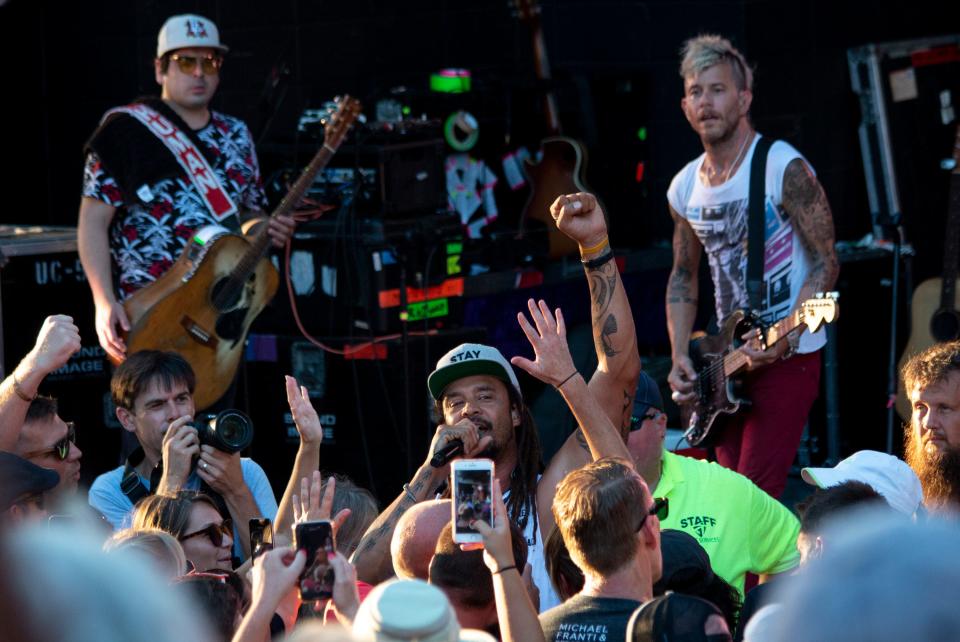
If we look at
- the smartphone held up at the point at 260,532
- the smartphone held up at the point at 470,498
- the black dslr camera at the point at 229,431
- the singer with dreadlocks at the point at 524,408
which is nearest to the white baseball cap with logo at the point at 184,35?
the black dslr camera at the point at 229,431

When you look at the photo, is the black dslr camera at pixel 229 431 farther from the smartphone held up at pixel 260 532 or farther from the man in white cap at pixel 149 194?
the man in white cap at pixel 149 194

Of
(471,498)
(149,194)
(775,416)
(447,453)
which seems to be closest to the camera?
(471,498)

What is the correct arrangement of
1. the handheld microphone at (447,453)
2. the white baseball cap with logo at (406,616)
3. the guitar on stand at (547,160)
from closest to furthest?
the white baseball cap with logo at (406,616) → the handheld microphone at (447,453) → the guitar on stand at (547,160)

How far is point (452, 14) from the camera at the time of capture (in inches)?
376

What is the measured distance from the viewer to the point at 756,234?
6.13 m

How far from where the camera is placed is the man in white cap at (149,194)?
21.1 feet

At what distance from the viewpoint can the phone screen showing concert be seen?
346 cm

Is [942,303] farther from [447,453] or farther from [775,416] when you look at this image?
[447,453]

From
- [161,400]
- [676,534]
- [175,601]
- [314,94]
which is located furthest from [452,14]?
[175,601]

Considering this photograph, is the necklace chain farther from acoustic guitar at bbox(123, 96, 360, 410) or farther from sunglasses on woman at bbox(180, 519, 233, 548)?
sunglasses on woman at bbox(180, 519, 233, 548)

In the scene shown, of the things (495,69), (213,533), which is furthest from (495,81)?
(213,533)

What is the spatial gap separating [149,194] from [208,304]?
0.51 metres

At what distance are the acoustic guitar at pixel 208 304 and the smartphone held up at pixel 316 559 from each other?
325cm

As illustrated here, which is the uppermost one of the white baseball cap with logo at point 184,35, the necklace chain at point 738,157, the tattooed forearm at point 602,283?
the white baseball cap with logo at point 184,35
